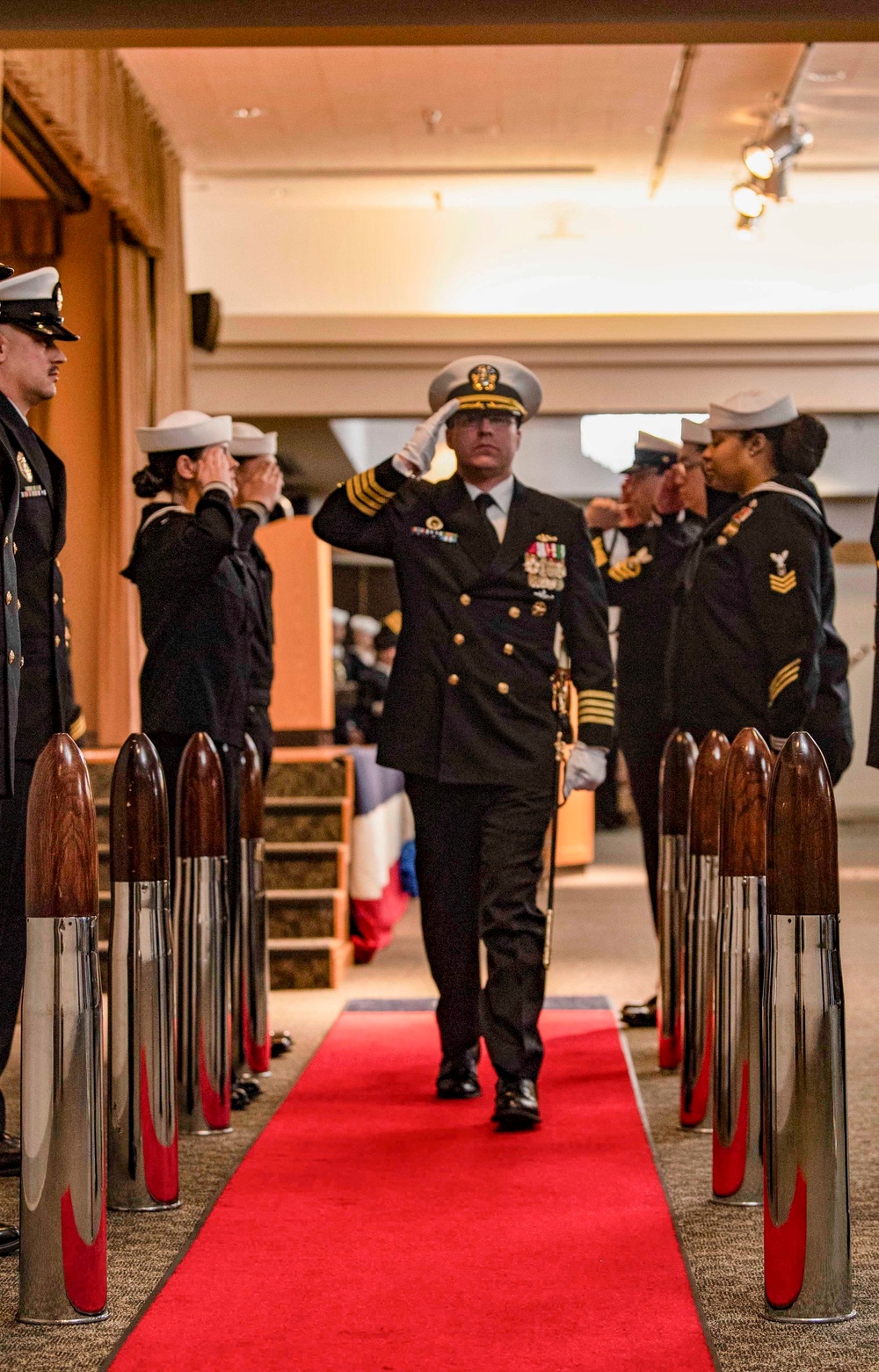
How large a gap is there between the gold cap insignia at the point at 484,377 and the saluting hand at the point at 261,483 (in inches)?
29.6

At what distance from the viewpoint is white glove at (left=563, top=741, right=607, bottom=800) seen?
3656mm

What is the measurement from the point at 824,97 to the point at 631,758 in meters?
4.09

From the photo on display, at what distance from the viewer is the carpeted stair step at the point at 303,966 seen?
5.51 meters

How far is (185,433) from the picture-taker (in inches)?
147

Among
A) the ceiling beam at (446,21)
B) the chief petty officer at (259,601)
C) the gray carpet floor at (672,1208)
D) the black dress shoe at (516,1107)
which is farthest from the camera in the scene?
the chief petty officer at (259,601)

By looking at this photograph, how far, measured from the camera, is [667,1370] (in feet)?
6.56

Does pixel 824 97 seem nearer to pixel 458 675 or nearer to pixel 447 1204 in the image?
pixel 458 675

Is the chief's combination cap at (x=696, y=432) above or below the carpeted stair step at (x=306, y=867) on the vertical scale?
above

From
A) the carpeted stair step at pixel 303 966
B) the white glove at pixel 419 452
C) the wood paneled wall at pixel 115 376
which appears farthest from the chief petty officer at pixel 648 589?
the wood paneled wall at pixel 115 376

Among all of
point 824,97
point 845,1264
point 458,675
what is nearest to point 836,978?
point 845,1264

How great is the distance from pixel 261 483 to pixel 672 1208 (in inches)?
89.7

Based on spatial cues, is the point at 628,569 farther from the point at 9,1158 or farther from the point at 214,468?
the point at 9,1158

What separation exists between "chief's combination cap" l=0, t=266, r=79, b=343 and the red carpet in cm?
160

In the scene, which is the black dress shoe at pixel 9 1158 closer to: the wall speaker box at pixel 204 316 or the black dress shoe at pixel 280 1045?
the black dress shoe at pixel 280 1045
